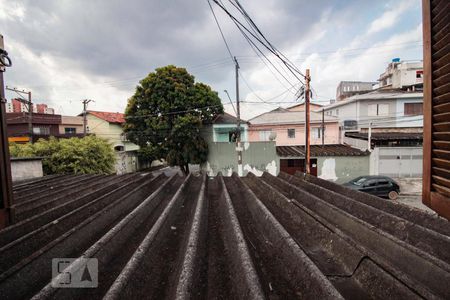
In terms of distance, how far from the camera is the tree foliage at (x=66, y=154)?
1152 centimetres

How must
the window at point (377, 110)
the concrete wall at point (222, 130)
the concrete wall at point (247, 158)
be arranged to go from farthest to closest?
the window at point (377, 110), the concrete wall at point (222, 130), the concrete wall at point (247, 158)

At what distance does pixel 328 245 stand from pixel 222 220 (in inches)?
45.5

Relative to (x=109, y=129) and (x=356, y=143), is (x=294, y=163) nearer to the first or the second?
(x=356, y=143)

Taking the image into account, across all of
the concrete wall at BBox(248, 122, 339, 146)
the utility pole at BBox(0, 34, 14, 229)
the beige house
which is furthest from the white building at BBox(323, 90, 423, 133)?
the beige house

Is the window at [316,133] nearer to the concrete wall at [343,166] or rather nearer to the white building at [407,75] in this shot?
the concrete wall at [343,166]

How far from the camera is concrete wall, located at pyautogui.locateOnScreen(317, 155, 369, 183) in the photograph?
1499cm

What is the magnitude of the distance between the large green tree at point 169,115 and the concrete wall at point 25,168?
8664mm

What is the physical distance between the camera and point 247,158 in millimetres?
16125

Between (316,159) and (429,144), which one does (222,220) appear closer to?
(429,144)

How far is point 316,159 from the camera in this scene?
49.9 ft

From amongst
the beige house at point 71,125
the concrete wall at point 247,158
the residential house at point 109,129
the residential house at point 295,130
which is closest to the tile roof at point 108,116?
the residential house at point 109,129

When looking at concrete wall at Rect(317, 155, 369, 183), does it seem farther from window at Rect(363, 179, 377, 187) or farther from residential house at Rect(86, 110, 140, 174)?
residential house at Rect(86, 110, 140, 174)

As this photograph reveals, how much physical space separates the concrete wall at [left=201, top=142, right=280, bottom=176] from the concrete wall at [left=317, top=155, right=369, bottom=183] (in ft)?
11.8

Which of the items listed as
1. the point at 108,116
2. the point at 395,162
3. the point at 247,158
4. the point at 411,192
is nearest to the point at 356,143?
the point at 395,162
